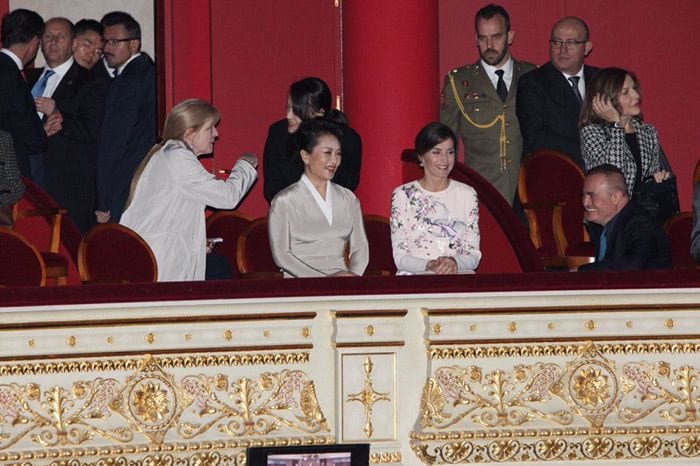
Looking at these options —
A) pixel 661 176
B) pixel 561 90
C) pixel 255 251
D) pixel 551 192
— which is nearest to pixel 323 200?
pixel 255 251

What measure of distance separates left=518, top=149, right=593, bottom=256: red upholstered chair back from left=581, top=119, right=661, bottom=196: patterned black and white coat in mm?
177

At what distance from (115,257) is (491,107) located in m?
2.33

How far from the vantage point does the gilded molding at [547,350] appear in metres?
4.89

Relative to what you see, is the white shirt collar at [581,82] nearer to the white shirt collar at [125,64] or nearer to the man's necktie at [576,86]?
the man's necktie at [576,86]

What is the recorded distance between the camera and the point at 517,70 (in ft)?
23.6

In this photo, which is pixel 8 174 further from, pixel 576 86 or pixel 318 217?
pixel 576 86

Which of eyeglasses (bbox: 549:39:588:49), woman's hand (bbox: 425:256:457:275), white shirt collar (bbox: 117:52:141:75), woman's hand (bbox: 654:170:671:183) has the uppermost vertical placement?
white shirt collar (bbox: 117:52:141:75)

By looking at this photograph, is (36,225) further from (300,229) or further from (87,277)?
(300,229)

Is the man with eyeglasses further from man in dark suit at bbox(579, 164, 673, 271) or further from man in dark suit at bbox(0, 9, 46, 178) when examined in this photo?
man in dark suit at bbox(579, 164, 673, 271)

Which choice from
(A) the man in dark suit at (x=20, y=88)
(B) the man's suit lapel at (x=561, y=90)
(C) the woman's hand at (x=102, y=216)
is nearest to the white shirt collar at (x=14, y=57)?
(A) the man in dark suit at (x=20, y=88)

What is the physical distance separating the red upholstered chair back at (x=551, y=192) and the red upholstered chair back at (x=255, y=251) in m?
1.17

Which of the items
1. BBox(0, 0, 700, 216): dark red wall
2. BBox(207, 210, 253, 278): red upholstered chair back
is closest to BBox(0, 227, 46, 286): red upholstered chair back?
BBox(207, 210, 253, 278): red upholstered chair back

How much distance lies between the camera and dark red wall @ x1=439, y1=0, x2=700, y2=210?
27.0 ft

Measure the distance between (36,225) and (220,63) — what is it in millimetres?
1830
